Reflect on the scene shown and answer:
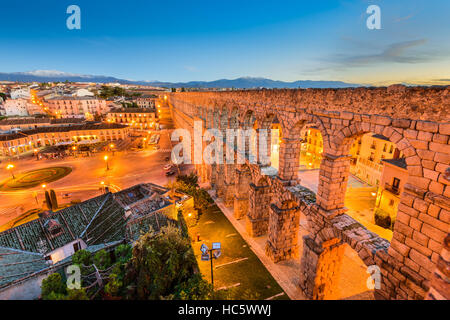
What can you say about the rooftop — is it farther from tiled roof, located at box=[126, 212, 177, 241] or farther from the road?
tiled roof, located at box=[126, 212, 177, 241]

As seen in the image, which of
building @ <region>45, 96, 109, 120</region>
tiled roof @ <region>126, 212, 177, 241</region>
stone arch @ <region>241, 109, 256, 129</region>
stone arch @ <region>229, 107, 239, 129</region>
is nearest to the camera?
tiled roof @ <region>126, 212, 177, 241</region>

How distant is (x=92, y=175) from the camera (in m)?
43.9

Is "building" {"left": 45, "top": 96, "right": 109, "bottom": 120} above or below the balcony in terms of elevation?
above

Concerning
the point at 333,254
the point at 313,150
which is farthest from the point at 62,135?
the point at 333,254

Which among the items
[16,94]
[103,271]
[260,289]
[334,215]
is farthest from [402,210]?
[16,94]

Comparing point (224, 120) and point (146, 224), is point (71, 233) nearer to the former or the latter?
point (146, 224)

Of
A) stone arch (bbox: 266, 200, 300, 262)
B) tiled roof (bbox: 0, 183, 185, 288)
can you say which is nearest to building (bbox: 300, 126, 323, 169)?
stone arch (bbox: 266, 200, 300, 262)

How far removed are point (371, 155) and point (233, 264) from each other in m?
29.3

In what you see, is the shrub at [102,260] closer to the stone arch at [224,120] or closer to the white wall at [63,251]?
the white wall at [63,251]

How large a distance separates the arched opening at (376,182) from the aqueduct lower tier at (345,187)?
6.40m

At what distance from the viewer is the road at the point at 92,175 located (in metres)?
33.8

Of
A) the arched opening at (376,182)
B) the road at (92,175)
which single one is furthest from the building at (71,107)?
the arched opening at (376,182)

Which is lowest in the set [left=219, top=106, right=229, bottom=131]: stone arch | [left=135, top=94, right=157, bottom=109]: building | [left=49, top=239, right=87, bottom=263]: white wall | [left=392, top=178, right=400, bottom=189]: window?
[left=49, top=239, right=87, bottom=263]: white wall

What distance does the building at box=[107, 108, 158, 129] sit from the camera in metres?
83.4
